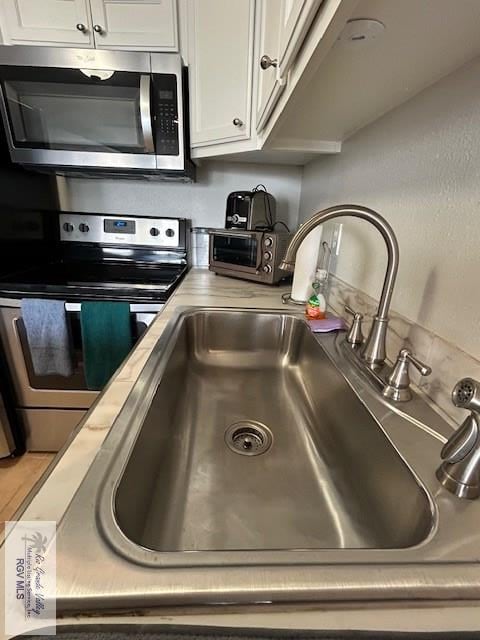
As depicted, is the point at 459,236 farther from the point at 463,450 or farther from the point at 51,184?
the point at 51,184

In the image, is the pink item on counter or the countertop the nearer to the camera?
the countertop

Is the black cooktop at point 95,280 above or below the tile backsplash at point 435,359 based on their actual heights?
below

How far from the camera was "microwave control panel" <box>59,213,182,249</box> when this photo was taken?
1.67 m

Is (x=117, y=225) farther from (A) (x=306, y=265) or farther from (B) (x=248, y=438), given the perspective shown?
(B) (x=248, y=438)

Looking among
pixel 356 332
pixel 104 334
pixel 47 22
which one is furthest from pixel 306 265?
pixel 47 22

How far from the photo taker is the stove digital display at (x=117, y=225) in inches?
66.2

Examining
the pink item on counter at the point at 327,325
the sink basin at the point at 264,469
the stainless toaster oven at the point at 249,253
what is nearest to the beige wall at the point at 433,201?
the pink item on counter at the point at 327,325

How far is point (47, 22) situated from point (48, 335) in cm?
129

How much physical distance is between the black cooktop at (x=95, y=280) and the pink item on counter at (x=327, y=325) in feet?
2.10

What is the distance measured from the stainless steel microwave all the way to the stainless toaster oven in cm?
37

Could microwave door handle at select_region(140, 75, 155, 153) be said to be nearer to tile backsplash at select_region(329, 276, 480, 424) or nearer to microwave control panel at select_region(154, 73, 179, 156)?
microwave control panel at select_region(154, 73, 179, 156)

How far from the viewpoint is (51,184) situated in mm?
1679
